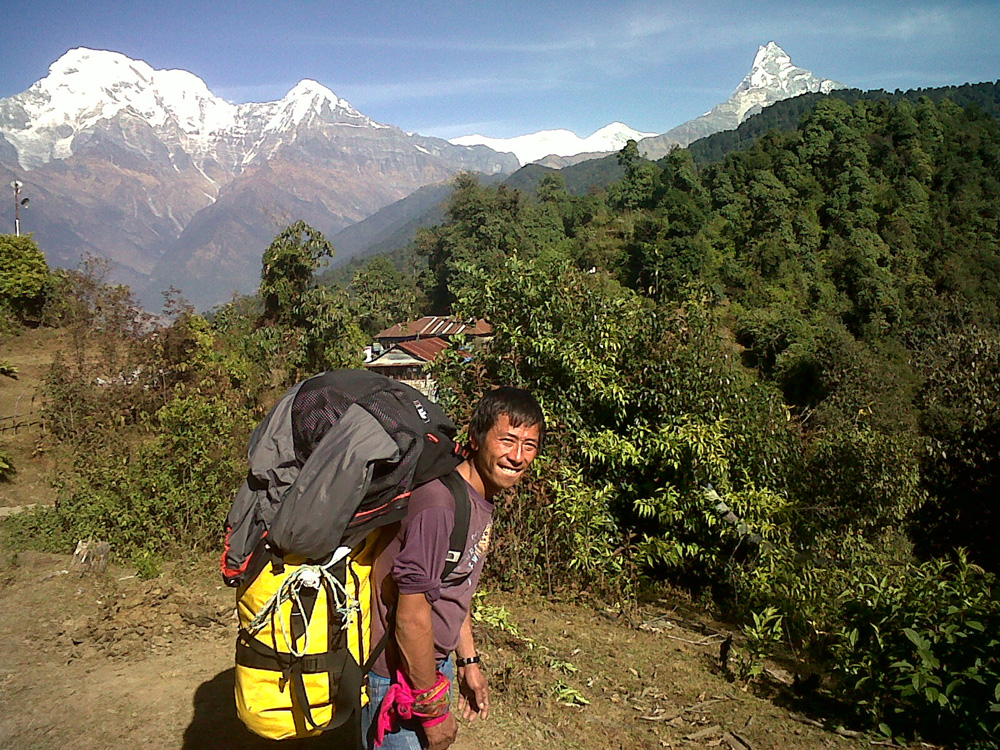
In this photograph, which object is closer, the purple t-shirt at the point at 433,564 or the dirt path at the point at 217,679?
the purple t-shirt at the point at 433,564

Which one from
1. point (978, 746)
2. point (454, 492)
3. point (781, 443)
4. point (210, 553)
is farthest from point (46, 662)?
point (781, 443)

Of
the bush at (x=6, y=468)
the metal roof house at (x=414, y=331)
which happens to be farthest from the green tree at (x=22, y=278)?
the metal roof house at (x=414, y=331)

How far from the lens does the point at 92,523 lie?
6566 mm

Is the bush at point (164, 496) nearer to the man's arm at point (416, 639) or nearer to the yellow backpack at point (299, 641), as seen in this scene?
the yellow backpack at point (299, 641)

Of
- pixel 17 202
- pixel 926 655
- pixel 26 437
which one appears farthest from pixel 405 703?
pixel 17 202

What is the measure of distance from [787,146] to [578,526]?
56784 millimetres

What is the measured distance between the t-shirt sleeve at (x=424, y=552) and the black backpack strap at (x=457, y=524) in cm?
2

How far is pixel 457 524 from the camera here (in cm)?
177

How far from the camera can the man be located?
171 cm

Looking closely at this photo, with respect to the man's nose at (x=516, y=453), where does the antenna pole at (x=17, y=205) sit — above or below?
above

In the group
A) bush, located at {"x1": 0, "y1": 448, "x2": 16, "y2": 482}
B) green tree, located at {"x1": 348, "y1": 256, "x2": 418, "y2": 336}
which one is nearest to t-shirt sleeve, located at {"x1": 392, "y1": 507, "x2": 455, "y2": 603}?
bush, located at {"x1": 0, "y1": 448, "x2": 16, "y2": 482}

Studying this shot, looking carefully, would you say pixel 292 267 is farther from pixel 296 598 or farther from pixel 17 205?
pixel 296 598

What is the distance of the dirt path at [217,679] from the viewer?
3525mm

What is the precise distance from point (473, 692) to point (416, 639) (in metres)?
0.48
